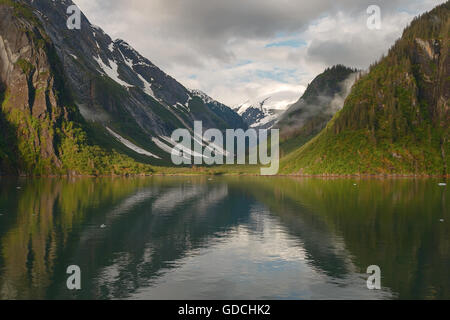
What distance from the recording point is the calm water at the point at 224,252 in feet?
148

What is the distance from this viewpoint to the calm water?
148ft

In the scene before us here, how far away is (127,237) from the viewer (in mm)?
73375

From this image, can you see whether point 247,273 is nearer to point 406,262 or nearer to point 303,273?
point 303,273

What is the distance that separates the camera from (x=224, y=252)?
62500mm

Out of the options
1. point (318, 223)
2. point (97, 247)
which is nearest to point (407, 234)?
point (318, 223)

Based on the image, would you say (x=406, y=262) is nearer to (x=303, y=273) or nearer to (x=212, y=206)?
(x=303, y=273)

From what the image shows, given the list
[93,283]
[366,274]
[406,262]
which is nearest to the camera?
[93,283]

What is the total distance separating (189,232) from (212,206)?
148 feet

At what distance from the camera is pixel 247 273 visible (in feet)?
168
